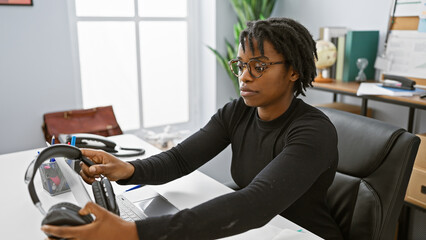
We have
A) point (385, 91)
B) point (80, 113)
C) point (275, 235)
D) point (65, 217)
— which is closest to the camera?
point (65, 217)

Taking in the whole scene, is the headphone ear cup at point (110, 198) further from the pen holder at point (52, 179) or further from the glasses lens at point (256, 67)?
the glasses lens at point (256, 67)

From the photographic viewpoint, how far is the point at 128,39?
9.93 ft

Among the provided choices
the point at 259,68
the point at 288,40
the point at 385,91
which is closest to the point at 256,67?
the point at 259,68

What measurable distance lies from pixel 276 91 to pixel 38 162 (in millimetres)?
647

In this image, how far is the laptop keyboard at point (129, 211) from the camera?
101 cm

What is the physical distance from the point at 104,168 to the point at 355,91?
1.39m

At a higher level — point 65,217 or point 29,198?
point 65,217

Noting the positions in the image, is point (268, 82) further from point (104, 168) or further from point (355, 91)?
point (355, 91)

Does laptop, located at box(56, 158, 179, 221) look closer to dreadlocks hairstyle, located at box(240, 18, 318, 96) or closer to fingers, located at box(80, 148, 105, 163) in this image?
fingers, located at box(80, 148, 105, 163)

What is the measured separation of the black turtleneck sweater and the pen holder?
0.63 feet

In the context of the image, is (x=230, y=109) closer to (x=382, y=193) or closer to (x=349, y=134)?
(x=349, y=134)

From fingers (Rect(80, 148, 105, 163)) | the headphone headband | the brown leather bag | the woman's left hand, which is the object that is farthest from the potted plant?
the woman's left hand

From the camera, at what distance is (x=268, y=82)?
1087 millimetres

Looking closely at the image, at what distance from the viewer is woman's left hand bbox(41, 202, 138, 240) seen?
66 cm
